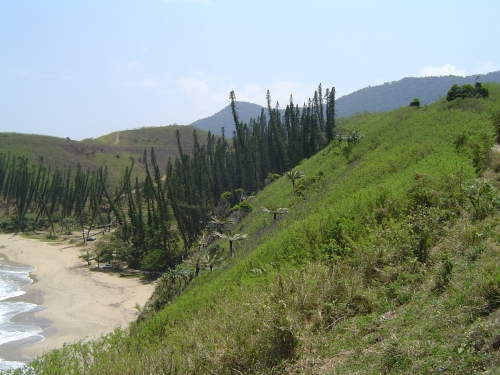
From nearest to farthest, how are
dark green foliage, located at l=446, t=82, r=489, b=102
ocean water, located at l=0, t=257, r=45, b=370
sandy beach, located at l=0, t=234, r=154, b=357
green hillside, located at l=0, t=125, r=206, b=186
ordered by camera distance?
dark green foliage, located at l=446, t=82, r=489, b=102
ocean water, located at l=0, t=257, r=45, b=370
sandy beach, located at l=0, t=234, r=154, b=357
green hillside, located at l=0, t=125, r=206, b=186

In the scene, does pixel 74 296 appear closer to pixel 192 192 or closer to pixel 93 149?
pixel 192 192

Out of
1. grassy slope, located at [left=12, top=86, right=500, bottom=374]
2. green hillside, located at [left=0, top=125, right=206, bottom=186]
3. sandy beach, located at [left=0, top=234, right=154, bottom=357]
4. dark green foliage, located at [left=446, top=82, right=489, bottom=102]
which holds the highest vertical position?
green hillside, located at [left=0, top=125, right=206, bottom=186]

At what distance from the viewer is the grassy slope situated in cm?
436

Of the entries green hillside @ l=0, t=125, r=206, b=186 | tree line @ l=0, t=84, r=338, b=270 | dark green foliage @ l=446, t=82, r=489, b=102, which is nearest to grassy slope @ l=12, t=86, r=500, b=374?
dark green foliage @ l=446, t=82, r=489, b=102

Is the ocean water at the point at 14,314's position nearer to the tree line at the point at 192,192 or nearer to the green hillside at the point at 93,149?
the tree line at the point at 192,192

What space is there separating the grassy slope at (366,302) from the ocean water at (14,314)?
561 inches

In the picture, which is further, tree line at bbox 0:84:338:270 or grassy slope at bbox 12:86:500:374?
tree line at bbox 0:84:338:270

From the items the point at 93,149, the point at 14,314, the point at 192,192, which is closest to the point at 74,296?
the point at 14,314

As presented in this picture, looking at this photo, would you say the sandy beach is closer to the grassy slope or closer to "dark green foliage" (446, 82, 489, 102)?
the grassy slope

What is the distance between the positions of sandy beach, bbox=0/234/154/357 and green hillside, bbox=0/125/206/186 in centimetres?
4698

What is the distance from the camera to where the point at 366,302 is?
593 cm

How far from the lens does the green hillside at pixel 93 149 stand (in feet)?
300

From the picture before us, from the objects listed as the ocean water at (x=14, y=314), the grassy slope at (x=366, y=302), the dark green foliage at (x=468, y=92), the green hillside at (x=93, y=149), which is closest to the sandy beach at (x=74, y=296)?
the ocean water at (x=14, y=314)

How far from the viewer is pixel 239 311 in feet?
19.9
